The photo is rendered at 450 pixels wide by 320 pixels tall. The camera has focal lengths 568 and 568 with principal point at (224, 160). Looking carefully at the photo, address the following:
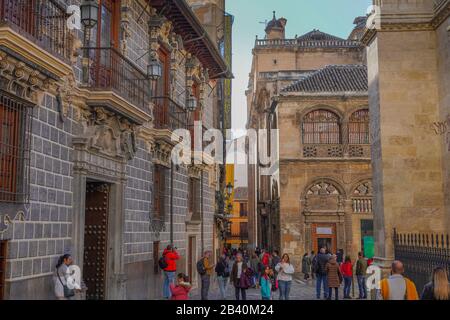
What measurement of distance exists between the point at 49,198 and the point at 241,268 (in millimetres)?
5983

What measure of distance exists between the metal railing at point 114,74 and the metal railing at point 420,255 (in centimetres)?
593

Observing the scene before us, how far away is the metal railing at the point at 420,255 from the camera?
30.7 feet

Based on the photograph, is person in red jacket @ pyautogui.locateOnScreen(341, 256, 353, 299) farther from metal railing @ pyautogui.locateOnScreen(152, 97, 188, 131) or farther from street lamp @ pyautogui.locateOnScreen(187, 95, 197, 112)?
street lamp @ pyautogui.locateOnScreen(187, 95, 197, 112)

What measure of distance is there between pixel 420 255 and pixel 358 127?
734 inches

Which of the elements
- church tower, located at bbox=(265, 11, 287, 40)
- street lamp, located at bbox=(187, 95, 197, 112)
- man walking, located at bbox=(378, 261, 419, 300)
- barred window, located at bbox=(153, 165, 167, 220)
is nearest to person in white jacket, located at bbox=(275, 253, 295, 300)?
barred window, located at bbox=(153, 165, 167, 220)

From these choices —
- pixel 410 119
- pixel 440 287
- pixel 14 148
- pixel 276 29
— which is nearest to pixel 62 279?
pixel 14 148

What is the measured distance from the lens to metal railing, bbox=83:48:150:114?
1022cm

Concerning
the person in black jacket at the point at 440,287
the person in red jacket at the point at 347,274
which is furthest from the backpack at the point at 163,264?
the person in black jacket at the point at 440,287

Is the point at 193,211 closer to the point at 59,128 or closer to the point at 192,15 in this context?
the point at 192,15

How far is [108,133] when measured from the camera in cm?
1092

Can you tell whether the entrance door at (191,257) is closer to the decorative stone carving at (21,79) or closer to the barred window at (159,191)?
the barred window at (159,191)

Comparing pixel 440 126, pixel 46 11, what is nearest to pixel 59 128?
pixel 46 11

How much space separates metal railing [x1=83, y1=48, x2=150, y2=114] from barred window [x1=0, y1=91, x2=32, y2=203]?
216 centimetres

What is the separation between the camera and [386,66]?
12.5 meters
